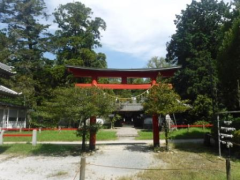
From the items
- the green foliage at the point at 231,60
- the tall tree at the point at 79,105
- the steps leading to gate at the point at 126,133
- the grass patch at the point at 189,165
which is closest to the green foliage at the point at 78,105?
the tall tree at the point at 79,105

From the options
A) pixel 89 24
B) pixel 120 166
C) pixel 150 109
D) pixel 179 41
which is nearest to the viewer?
pixel 120 166

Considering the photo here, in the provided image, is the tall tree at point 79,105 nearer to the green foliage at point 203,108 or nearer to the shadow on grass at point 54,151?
the shadow on grass at point 54,151

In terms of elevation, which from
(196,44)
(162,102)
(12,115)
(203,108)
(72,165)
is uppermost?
(196,44)

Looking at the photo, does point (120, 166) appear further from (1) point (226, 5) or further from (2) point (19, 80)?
(1) point (226, 5)

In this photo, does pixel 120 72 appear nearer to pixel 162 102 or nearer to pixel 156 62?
pixel 162 102

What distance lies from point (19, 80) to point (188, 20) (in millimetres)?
24055

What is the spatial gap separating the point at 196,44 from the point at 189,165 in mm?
24365

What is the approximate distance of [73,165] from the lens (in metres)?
11.2

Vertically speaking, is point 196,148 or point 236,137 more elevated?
point 236,137

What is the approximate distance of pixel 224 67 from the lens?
16109 mm

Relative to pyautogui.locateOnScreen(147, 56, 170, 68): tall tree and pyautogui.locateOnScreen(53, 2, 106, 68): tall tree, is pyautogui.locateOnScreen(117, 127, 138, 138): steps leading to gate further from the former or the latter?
pyautogui.locateOnScreen(147, 56, 170, 68): tall tree

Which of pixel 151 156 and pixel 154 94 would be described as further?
pixel 154 94

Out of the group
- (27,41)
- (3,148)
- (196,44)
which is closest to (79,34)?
→ (27,41)

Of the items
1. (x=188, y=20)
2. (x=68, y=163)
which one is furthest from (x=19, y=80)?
(x=188, y=20)
